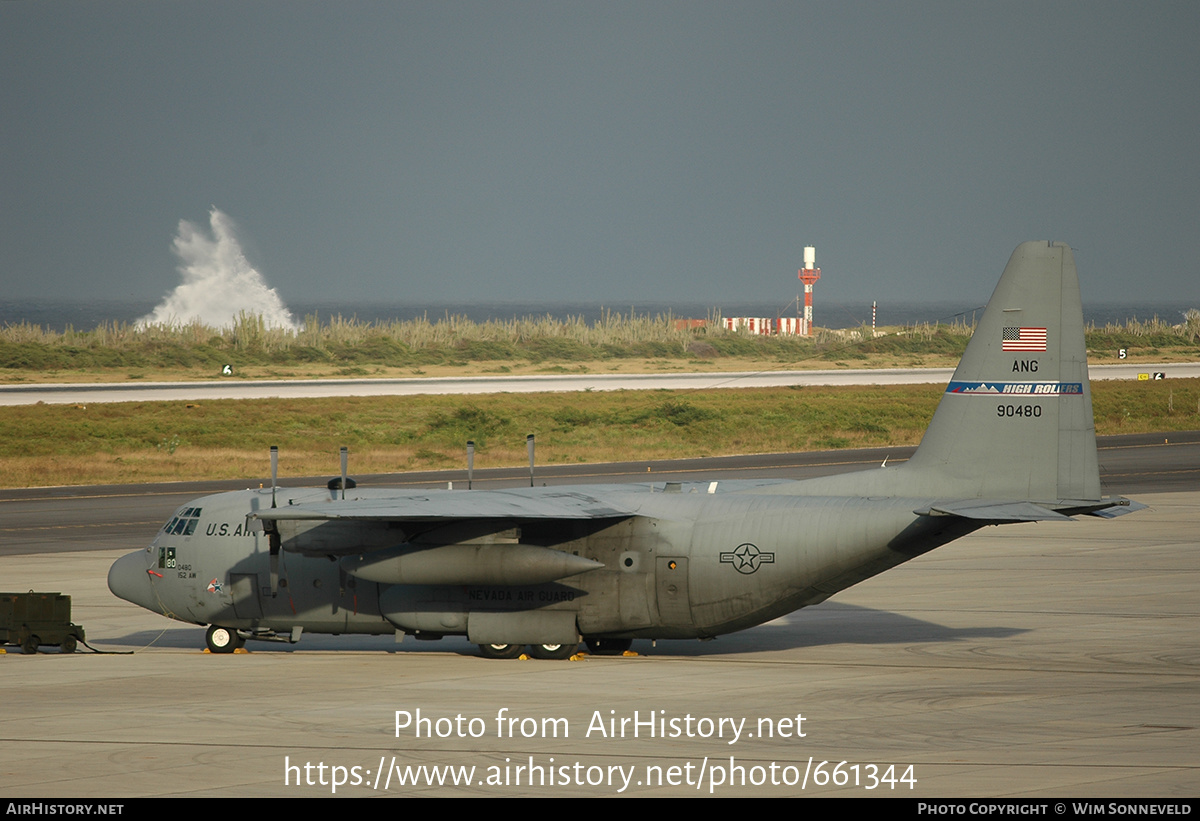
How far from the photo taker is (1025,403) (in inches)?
850

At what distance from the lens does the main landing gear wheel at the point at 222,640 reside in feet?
79.0

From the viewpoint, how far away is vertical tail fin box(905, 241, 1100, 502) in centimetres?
2127

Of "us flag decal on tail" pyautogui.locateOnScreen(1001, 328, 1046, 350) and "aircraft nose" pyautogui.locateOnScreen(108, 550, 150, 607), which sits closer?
"us flag decal on tail" pyautogui.locateOnScreen(1001, 328, 1046, 350)

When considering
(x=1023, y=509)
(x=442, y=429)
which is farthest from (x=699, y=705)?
(x=442, y=429)

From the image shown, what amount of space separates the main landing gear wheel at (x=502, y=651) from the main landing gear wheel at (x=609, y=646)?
140 cm

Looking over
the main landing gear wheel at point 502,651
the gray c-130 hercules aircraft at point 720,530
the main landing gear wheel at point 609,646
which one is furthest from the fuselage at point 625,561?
the main landing gear wheel at point 609,646

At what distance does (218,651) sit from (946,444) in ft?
46.2

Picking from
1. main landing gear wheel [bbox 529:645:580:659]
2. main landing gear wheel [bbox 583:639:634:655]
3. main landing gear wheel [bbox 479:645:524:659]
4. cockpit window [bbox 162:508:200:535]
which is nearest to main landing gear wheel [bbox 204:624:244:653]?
cockpit window [bbox 162:508:200:535]

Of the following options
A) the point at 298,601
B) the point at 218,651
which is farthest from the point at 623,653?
the point at 218,651

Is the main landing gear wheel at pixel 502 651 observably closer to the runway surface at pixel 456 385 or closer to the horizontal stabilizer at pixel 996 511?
the horizontal stabilizer at pixel 996 511

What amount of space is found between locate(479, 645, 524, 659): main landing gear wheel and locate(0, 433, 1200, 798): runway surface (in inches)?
15.1

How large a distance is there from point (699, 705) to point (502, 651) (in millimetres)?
5515

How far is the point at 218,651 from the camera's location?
2408cm

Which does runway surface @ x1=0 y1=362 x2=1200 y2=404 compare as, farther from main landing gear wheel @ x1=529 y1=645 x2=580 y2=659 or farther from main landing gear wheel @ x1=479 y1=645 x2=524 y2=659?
main landing gear wheel @ x1=529 y1=645 x2=580 y2=659
